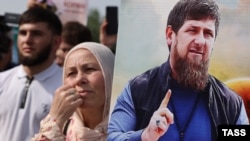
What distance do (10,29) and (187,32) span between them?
130 cm

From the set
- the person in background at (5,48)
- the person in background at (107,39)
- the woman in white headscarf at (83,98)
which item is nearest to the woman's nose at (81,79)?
the woman in white headscarf at (83,98)

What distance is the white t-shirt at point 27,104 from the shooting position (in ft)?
10.2

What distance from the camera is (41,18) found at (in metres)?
3.20

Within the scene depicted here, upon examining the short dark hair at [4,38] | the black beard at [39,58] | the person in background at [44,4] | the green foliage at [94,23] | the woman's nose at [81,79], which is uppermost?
the person in background at [44,4]

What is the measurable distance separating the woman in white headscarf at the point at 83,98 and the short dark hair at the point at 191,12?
1.55ft

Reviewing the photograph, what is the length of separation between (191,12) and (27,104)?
1132mm

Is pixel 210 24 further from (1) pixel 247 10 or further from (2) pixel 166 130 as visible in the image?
(2) pixel 166 130

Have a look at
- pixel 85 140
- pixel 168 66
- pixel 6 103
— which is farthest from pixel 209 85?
pixel 6 103

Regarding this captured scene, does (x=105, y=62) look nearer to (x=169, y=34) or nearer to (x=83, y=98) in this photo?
(x=83, y=98)

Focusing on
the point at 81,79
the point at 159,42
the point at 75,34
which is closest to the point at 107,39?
the point at 75,34

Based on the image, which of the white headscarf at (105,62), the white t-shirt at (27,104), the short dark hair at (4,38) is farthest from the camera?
the short dark hair at (4,38)

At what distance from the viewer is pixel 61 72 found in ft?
10.3

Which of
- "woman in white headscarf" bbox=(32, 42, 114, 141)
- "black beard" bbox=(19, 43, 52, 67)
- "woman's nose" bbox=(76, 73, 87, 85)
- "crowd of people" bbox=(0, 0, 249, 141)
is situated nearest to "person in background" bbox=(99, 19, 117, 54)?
"crowd of people" bbox=(0, 0, 249, 141)

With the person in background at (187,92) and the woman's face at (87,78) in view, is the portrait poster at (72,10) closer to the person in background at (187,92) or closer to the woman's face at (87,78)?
the woman's face at (87,78)
